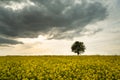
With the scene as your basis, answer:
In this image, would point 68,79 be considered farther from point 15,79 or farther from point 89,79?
point 15,79

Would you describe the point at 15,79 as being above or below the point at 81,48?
below

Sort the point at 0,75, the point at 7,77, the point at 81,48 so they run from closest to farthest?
the point at 7,77 → the point at 0,75 → the point at 81,48

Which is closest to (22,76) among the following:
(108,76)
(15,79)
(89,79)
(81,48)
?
(15,79)

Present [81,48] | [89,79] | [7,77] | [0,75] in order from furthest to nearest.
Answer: [81,48] < [0,75] < [7,77] < [89,79]

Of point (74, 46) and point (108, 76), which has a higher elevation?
point (74, 46)

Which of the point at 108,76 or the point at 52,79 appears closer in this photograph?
the point at 52,79

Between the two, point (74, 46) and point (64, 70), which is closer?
point (64, 70)

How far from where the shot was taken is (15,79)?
1619cm

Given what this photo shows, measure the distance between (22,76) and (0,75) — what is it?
2.10m

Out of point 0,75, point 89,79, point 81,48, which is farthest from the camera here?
point 81,48

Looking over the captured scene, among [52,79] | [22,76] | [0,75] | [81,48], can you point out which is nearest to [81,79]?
[52,79]

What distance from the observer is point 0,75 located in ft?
59.2

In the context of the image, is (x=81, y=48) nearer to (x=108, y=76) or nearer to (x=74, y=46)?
(x=74, y=46)

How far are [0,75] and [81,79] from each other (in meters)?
6.26
